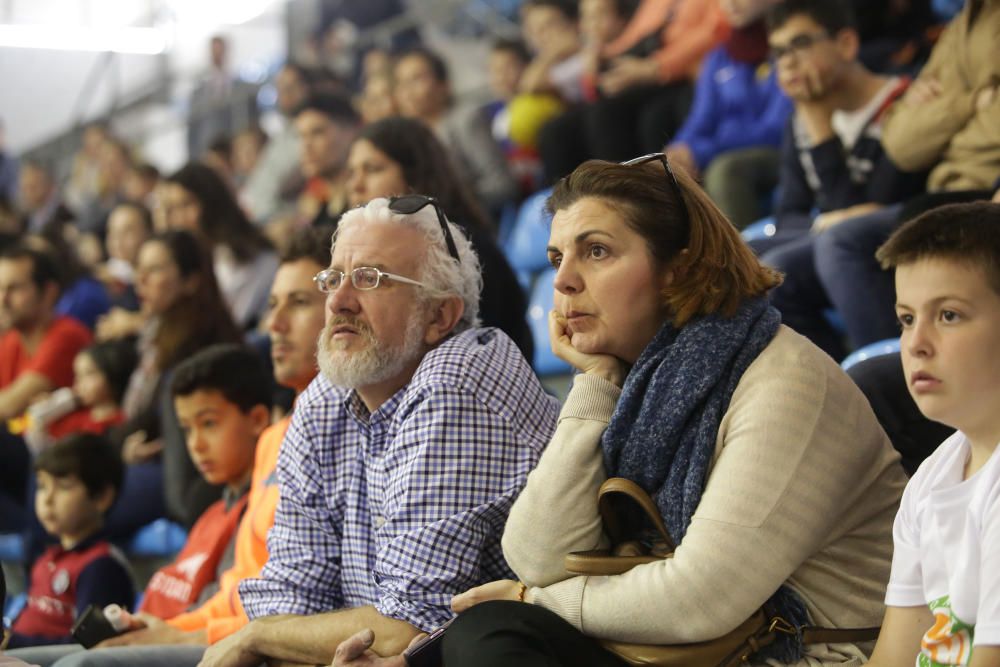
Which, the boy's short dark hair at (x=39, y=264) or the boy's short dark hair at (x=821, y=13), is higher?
the boy's short dark hair at (x=821, y=13)

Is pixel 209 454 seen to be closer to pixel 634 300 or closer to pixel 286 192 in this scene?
pixel 634 300

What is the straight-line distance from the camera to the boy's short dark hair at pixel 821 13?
11.0ft

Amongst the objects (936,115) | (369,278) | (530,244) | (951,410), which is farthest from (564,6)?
(951,410)

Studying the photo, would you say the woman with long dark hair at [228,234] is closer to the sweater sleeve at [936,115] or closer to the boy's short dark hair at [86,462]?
the boy's short dark hair at [86,462]

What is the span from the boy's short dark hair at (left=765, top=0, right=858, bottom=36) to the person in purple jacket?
83cm

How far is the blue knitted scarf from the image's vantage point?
1.80 m

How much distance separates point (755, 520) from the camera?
5.65 feet

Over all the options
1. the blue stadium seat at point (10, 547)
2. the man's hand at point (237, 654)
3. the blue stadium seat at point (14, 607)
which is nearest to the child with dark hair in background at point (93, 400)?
the blue stadium seat at point (10, 547)

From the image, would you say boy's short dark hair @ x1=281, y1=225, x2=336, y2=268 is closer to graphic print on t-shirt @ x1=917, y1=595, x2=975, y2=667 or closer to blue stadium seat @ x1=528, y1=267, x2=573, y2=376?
blue stadium seat @ x1=528, y1=267, x2=573, y2=376

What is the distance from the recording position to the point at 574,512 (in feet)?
6.12

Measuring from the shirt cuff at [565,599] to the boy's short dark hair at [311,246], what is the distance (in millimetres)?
1267

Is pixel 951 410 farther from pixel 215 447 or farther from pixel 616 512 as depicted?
pixel 215 447

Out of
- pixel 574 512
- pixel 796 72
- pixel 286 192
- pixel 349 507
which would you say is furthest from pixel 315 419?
pixel 286 192

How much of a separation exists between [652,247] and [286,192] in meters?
5.23
